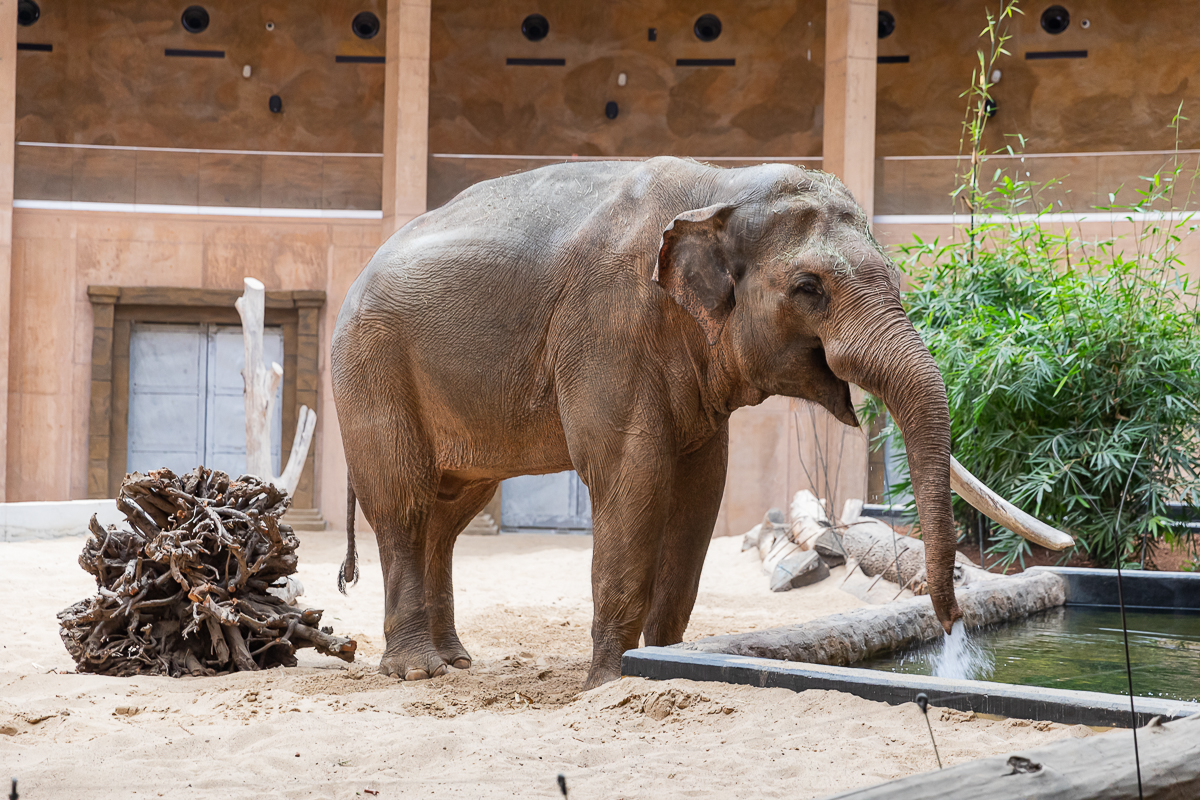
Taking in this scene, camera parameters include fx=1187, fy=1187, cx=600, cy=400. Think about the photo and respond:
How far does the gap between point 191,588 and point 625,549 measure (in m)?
1.84

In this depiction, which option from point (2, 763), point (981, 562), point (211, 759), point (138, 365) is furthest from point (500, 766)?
point (138, 365)

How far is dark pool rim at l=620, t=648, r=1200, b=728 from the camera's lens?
2621 mm

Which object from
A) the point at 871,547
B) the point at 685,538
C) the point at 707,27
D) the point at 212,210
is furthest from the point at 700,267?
the point at 707,27

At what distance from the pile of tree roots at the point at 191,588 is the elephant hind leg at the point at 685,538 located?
1.40 m

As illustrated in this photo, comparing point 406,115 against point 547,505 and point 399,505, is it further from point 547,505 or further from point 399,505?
point 399,505

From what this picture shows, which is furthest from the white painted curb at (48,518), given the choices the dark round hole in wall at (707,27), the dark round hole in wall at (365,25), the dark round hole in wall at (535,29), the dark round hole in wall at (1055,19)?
the dark round hole in wall at (1055,19)

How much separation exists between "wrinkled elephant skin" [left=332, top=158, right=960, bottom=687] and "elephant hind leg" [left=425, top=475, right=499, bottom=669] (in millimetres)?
39

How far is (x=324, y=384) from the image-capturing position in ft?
44.1

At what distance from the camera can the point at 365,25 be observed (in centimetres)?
1664

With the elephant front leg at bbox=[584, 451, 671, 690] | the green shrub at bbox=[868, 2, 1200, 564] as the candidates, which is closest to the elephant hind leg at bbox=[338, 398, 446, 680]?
the elephant front leg at bbox=[584, 451, 671, 690]

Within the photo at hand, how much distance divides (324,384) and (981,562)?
805cm

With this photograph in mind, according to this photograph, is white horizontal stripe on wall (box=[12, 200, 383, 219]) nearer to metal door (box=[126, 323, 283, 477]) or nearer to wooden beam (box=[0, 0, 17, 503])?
wooden beam (box=[0, 0, 17, 503])

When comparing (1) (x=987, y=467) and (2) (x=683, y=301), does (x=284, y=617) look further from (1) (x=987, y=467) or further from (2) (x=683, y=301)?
(1) (x=987, y=467)

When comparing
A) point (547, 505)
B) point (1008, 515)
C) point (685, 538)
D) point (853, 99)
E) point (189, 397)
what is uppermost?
point (853, 99)
